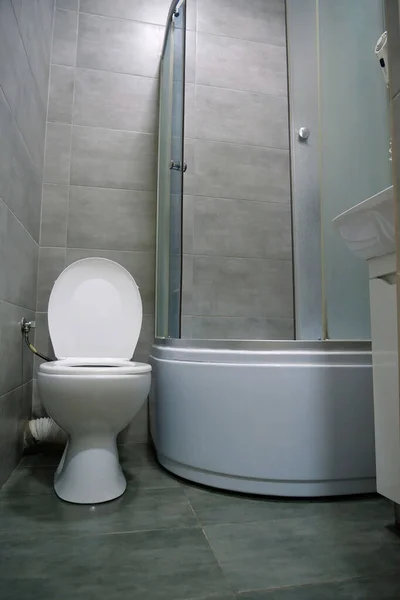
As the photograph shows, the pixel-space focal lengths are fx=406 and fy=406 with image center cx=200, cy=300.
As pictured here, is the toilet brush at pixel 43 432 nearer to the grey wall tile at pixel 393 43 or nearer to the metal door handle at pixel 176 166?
the metal door handle at pixel 176 166

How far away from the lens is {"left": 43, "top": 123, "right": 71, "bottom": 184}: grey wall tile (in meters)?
1.97

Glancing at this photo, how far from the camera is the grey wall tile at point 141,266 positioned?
1999mm

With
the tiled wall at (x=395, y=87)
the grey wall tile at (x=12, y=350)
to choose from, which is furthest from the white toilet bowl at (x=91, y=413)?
the tiled wall at (x=395, y=87)

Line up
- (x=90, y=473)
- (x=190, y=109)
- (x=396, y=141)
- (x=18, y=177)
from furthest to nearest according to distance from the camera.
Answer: (x=190, y=109) < (x=18, y=177) < (x=90, y=473) < (x=396, y=141)

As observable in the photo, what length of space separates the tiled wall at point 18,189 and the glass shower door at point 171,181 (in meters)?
0.57

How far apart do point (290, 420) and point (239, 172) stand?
1452 millimetres

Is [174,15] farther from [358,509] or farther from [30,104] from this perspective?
[358,509]

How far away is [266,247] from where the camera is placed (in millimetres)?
2236

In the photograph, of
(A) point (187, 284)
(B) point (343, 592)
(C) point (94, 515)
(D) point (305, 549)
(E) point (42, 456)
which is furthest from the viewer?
(A) point (187, 284)

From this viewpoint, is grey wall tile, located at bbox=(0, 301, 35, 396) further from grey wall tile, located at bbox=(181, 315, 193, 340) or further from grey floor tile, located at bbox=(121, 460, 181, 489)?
grey wall tile, located at bbox=(181, 315, 193, 340)

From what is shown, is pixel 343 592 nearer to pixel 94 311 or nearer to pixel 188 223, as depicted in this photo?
pixel 94 311

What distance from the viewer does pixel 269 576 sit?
0.85m

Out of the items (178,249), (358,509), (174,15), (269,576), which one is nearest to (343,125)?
(178,249)

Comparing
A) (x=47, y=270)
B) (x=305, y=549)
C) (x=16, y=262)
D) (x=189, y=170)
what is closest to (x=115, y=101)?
(x=189, y=170)
